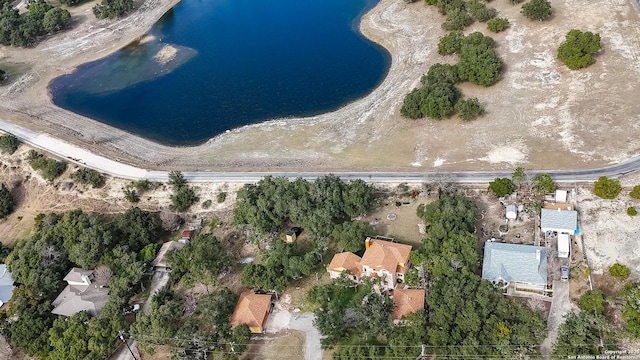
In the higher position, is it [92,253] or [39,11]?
[39,11]

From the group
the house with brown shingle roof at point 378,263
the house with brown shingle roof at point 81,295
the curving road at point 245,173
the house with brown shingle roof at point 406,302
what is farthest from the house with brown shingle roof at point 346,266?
the house with brown shingle roof at point 81,295

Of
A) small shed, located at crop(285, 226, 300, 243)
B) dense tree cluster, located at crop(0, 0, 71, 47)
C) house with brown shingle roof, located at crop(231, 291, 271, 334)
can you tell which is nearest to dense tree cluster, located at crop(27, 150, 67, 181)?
small shed, located at crop(285, 226, 300, 243)

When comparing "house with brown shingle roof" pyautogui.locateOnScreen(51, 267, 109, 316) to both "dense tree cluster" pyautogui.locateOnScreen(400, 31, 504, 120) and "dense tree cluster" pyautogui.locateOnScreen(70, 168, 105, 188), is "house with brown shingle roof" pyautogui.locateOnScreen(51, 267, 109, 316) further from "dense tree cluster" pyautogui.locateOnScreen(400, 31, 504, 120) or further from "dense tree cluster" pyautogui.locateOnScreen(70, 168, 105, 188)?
"dense tree cluster" pyautogui.locateOnScreen(400, 31, 504, 120)

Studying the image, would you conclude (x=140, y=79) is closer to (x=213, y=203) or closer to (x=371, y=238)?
(x=213, y=203)

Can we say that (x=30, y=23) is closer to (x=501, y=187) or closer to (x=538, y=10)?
(x=538, y=10)

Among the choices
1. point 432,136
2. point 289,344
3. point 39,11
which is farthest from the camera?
point 39,11

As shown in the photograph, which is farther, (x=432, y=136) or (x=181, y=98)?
(x=181, y=98)

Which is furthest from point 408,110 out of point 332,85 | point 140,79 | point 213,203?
point 140,79

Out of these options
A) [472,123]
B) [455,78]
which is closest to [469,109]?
[472,123]
